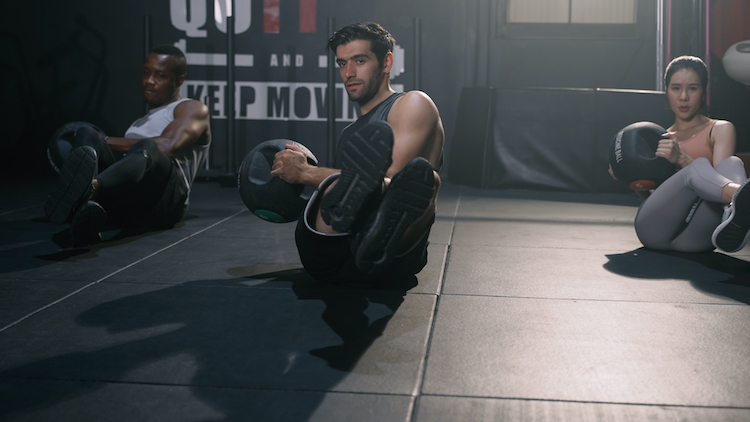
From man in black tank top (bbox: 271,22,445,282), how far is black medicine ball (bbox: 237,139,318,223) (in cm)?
6

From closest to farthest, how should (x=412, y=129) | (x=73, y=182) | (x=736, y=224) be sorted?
1. (x=412, y=129)
2. (x=736, y=224)
3. (x=73, y=182)

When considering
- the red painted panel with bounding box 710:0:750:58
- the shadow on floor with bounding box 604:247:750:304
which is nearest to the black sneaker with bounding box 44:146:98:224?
the shadow on floor with bounding box 604:247:750:304

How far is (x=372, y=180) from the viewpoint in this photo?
188 cm

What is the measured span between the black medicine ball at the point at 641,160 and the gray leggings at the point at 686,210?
3.9 inches

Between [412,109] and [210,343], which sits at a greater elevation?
[412,109]

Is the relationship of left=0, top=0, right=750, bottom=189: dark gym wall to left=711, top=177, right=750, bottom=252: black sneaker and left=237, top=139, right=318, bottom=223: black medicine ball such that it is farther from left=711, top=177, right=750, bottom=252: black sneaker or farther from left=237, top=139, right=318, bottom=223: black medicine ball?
left=237, top=139, right=318, bottom=223: black medicine ball

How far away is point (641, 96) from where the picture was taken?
233 inches

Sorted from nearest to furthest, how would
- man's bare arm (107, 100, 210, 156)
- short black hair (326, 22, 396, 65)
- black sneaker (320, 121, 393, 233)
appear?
1. black sneaker (320, 121, 393, 233)
2. short black hair (326, 22, 396, 65)
3. man's bare arm (107, 100, 210, 156)

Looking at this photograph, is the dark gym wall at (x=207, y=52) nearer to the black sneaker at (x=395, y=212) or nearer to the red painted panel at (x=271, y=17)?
the red painted panel at (x=271, y=17)

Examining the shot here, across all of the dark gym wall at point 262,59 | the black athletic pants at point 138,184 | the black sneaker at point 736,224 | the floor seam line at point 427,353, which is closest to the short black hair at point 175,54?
the black athletic pants at point 138,184

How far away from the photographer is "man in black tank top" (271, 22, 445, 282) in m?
1.90

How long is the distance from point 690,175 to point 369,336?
200cm

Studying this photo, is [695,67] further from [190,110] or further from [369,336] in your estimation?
[190,110]

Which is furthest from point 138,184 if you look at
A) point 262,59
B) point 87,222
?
point 262,59
